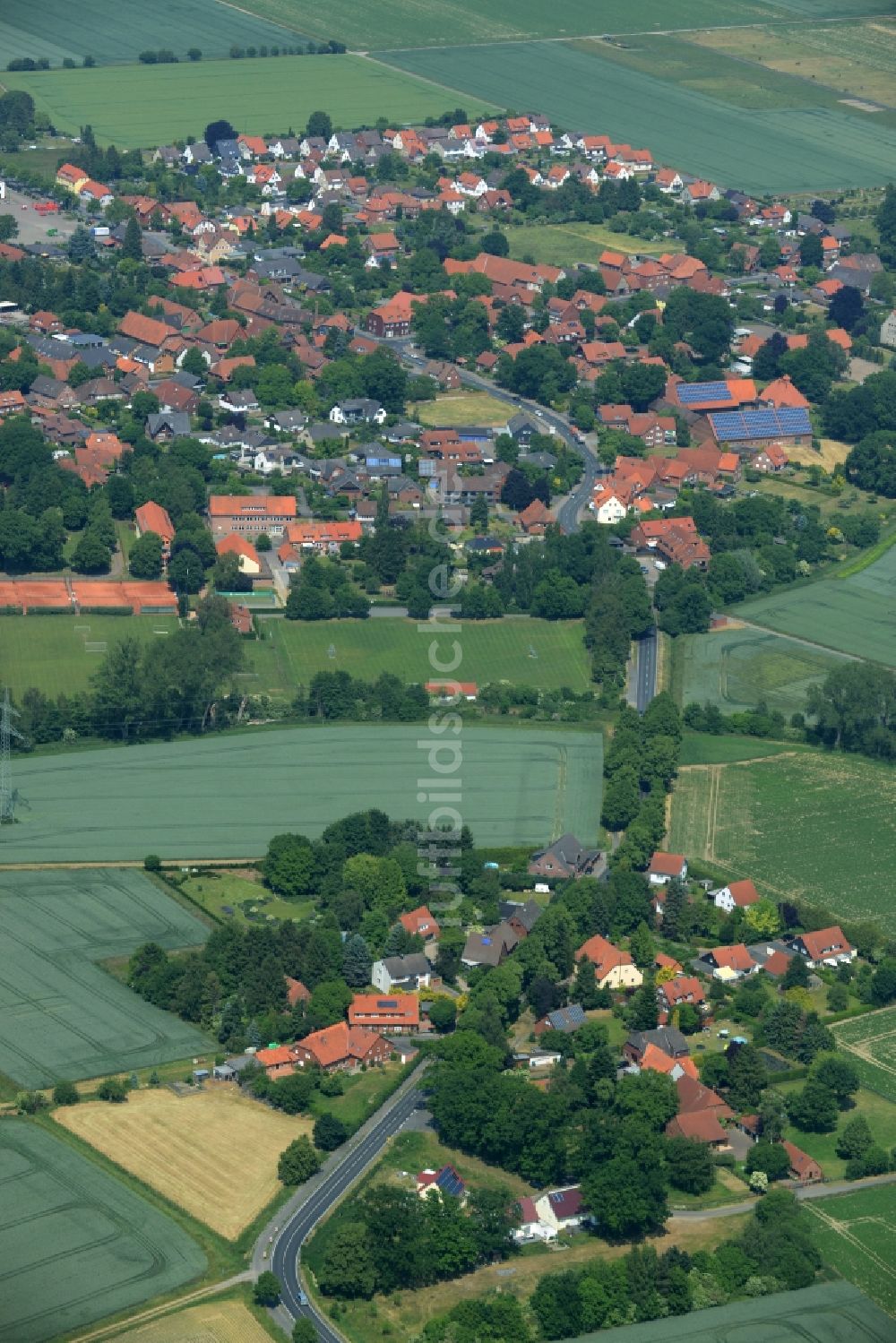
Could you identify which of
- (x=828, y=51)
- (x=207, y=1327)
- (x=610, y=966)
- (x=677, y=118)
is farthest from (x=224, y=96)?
(x=207, y=1327)

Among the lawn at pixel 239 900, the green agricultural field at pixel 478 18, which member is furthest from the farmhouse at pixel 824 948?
the green agricultural field at pixel 478 18

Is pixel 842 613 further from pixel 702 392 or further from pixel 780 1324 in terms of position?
pixel 780 1324

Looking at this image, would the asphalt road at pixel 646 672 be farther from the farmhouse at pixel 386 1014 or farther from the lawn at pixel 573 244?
the lawn at pixel 573 244

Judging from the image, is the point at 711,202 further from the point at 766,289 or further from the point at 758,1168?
the point at 758,1168

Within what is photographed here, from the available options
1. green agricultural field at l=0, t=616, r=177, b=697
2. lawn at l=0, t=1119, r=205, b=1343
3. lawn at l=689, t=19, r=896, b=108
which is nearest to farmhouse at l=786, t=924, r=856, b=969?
lawn at l=0, t=1119, r=205, b=1343

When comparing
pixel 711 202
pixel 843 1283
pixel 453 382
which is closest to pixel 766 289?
pixel 711 202

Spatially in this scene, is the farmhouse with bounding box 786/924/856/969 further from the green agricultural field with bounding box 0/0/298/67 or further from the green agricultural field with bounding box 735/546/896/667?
the green agricultural field with bounding box 0/0/298/67
